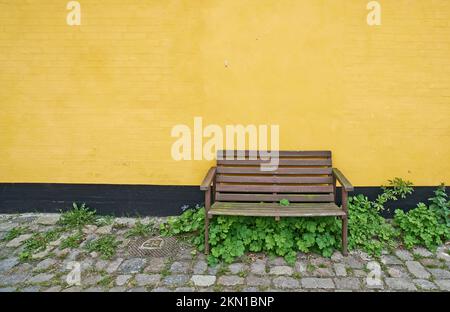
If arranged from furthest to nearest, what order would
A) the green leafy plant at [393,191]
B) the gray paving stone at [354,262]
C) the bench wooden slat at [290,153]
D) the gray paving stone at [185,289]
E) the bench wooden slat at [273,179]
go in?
the green leafy plant at [393,191], the bench wooden slat at [290,153], the bench wooden slat at [273,179], the gray paving stone at [354,262], the gray paving stone at [185,289]

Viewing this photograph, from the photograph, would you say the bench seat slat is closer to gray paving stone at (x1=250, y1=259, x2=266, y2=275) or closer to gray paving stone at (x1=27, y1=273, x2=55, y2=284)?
gray paving stone at (x1=250, y1=259, x2=266, y2=275)

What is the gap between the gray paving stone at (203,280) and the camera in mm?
2789

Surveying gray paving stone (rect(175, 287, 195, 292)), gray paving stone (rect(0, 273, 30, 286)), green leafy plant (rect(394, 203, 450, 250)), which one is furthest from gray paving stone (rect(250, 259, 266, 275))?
gray paving stone (rect(0, 273, 30, 286))

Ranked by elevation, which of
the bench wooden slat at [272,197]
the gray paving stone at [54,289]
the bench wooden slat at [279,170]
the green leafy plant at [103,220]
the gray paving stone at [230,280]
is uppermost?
the bench wooden slat at [279,170]

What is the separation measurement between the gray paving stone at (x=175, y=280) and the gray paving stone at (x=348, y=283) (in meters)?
1.42

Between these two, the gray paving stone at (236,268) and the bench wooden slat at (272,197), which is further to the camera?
the bench wooden slat at (272,197)

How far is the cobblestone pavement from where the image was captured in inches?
109

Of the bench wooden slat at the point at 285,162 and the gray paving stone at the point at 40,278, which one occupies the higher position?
the bench wooden slat at the point at 285,162

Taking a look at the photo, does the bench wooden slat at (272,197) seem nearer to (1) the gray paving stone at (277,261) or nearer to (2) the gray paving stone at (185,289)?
(1) the gray paving stone at (277,261)

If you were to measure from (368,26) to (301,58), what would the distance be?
35.3 inches

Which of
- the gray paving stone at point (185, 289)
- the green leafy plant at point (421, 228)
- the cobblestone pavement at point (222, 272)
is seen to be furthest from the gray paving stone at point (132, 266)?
the green leafy plant at point (421, 228)

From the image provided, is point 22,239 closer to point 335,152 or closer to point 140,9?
point 140,9

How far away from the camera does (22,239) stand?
366 cm

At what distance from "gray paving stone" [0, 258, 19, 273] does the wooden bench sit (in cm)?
217
